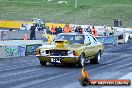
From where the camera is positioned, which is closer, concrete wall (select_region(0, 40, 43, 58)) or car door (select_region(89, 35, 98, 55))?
car door (select_region(89, 35, 98, 55))

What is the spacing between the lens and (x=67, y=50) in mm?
17906

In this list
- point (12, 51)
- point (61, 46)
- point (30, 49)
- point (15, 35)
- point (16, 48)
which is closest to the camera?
point (61, 46)

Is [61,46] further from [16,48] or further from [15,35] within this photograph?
[15,35]

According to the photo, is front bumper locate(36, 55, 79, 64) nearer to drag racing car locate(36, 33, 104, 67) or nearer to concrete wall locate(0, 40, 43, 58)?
drag racing car locate(36, 33, 104, 67)

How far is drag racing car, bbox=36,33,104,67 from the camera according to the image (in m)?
17.9

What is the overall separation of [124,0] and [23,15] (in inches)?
1632

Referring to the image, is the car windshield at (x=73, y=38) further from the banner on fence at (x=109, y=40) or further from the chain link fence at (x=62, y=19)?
the chain link fence at (x=62, y=19)

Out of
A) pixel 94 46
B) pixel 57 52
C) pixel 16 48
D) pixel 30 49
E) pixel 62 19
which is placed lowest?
pixel 30 49

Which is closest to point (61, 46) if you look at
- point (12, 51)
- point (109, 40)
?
point (12, 51)

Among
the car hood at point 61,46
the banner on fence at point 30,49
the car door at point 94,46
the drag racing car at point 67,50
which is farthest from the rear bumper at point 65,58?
the banner on fence at point 30,49

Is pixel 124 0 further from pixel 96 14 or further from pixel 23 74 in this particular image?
pixel 23 74

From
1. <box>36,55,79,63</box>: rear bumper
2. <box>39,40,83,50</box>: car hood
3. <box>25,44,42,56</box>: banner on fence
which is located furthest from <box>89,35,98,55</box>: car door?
<box>25,44,42,56</box>: banner on fence

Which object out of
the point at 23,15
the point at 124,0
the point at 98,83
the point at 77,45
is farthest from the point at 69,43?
the point at 124,0

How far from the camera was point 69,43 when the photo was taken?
18.8m
